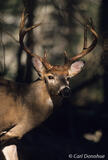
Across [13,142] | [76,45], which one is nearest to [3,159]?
[13,142]

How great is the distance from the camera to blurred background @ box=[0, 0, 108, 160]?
9.59m

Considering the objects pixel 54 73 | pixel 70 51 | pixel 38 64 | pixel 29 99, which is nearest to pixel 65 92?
pixel 54 73

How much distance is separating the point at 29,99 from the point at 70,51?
339cm

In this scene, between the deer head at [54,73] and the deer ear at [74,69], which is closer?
the deer head at [54,73]

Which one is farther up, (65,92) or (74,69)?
(74,69)

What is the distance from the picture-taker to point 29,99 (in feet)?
22.1

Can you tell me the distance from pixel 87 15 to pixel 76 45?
807mm

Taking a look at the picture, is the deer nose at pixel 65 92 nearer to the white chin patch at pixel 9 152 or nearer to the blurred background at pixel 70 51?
the white chin patch at pixel 9 152

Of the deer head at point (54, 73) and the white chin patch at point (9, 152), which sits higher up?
the deer head at point (54, 73)

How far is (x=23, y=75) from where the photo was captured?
33.1 feet

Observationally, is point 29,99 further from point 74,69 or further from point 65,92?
point 74,69

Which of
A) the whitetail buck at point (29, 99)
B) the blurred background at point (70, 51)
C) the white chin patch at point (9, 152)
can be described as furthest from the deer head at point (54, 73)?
the blurred background at point (70, 51)

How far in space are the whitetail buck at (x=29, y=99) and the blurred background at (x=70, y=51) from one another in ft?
8.80

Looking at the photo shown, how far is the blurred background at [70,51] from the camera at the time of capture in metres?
9.59
